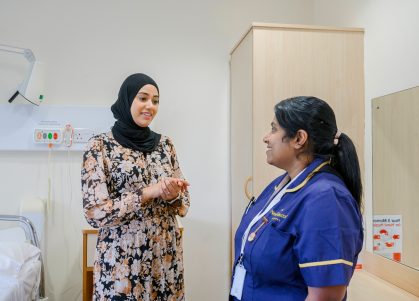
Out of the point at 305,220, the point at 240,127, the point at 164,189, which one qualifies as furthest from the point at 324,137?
the point at 240,127

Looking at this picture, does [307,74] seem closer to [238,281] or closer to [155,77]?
[155,77]

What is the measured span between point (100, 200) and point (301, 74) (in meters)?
1.26

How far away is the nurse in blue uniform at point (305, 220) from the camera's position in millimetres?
977

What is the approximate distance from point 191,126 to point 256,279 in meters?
1.58

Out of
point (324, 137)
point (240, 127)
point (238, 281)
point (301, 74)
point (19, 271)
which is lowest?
point (19, 271)

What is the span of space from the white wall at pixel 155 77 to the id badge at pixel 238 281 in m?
1.35

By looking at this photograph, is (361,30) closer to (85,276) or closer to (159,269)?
→ (159,269)

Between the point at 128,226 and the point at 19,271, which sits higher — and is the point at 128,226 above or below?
above

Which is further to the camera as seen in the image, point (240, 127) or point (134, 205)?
point (240, 127)

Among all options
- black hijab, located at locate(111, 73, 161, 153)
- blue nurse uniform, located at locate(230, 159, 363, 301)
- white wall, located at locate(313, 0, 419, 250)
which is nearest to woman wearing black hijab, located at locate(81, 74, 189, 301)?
black hijab, located at locate(111, 73, 161, 153)

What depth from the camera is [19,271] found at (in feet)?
5.75

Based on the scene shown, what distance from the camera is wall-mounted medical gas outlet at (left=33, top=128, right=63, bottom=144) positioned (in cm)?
236

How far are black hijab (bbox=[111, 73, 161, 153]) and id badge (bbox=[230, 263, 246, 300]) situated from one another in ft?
2.38

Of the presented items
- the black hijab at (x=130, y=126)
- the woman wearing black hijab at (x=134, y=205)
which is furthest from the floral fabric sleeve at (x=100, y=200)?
the black hijab at (x=130, y=126)
